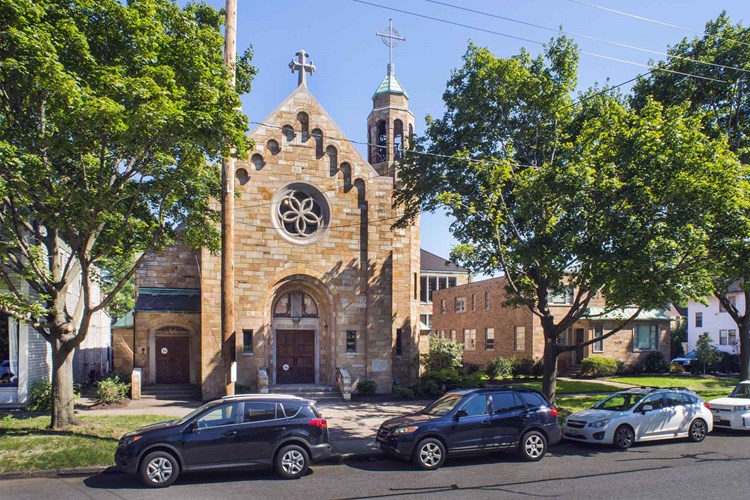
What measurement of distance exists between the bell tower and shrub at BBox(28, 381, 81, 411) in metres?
16.8

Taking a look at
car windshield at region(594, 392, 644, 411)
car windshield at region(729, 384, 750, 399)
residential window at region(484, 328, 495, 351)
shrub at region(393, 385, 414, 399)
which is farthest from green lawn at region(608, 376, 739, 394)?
car windshield at region(594, 392, 644, 411)

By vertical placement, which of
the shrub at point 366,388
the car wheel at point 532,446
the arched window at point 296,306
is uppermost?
the arched window at point 296,306

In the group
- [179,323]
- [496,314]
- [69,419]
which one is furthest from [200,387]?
[496,314]

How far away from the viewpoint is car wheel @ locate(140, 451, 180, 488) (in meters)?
10.9

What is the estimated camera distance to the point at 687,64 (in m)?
21.3

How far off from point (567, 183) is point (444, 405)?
6.61m

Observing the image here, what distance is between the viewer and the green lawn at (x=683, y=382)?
28.1 m

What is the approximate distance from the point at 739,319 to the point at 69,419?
965 inches

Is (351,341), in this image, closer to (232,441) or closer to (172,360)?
(172,360)

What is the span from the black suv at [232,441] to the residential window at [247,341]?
1087cm

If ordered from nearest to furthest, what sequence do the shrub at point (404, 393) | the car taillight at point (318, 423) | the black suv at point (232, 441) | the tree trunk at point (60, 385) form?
the black suv at point (232, 441), the car taillight at point (318, 423), the tree trunk at point (60, 385), the shrub at point (404, 393)

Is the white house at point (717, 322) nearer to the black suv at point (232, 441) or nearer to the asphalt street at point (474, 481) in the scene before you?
the asphalt street at point (474, 481)

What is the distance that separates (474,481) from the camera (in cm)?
1134

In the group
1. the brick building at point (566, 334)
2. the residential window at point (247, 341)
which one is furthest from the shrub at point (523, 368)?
the residential window at point (247, 341)
